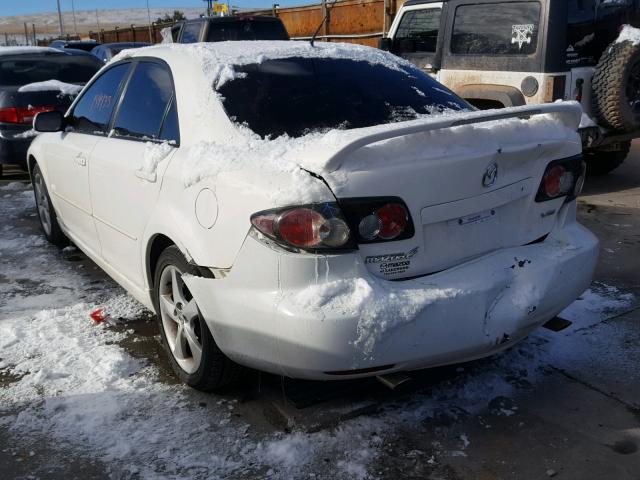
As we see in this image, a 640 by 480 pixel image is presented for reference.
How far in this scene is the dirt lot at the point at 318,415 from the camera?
8.20 ft

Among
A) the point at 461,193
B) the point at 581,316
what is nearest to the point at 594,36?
the point at 581,316

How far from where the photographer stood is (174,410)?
9.46 feet

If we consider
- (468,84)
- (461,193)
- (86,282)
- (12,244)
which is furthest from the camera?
(468,84)

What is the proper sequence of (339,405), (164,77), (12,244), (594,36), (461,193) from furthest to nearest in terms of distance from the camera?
(594,36) < (12,244) < (164,77) < (339,405) < (461,193)

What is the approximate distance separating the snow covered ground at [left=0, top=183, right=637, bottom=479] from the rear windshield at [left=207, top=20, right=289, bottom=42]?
28.0 feet

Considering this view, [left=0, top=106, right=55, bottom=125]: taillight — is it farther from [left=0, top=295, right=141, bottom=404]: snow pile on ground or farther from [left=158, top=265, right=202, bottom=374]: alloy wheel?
[left=158, top=265, right=202, bottom=374]: alloy wheel

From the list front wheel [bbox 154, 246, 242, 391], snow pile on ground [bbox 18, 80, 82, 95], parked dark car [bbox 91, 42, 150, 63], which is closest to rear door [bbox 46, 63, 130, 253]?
front wheel [bbox 154, 246, 242, 391]

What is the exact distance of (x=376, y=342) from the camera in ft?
7.59

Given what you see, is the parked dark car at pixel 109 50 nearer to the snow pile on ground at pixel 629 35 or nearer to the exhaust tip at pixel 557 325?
the snow pile on ground at pixel 629 35

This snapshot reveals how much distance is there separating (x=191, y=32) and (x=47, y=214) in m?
7.43

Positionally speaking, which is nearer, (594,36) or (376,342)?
(376,342)

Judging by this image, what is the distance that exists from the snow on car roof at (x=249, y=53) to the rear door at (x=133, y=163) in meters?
0.16

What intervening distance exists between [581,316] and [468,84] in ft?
13.1

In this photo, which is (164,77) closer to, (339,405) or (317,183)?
(317,183)
